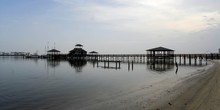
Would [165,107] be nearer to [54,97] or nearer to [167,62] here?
[54,97]

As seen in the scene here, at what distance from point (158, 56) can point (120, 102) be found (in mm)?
58073

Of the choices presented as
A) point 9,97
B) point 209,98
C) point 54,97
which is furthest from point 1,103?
point 209,98

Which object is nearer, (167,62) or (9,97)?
(9,97)

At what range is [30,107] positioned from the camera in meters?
14.4

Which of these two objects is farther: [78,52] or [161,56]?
[78,52]

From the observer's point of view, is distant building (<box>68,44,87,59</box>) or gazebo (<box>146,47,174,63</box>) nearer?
gazebo (<box>146,47,174,63</box>)

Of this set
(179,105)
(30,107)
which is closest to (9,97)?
(30,107)

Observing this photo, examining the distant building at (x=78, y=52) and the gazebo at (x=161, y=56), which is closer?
the gazebo at (x=161, y=56)

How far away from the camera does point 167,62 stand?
230ft

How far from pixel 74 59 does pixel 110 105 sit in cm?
8322

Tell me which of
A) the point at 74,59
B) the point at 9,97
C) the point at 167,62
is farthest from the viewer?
Result: the point at 74,59

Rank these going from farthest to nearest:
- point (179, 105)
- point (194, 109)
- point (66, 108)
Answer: point (66, 108), point (179, 105), point (194, 109)

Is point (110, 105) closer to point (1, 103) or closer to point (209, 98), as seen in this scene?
point (209, 98)

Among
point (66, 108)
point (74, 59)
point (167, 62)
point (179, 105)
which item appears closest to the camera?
point (179, 105)
